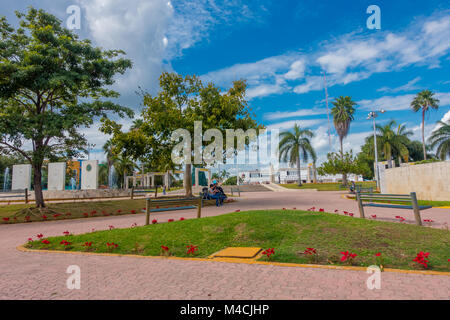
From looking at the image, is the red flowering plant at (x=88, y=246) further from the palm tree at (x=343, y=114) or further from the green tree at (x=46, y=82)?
the palm tree at (x=343, y=114)

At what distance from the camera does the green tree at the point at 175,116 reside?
1642 cm

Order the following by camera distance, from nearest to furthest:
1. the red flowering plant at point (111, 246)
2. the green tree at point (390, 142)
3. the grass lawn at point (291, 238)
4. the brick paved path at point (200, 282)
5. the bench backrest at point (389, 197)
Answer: the brick paved path at point (200, 282) → the grass lawn at point (291, 238) → the red flowering plant at point (111, 246) → the bench backrest at point (389, 197) → the green tree at point (390, 142)

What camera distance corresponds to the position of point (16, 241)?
7.41m

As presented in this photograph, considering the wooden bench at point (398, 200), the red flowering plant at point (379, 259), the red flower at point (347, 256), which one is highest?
the wooden bench at point (398, 200)

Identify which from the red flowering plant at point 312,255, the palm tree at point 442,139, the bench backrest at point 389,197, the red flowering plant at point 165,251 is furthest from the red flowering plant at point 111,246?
the palm tree at point 442,139

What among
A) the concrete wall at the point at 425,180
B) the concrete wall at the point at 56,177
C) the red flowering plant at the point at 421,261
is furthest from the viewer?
the concrete wall at the point at 56,177

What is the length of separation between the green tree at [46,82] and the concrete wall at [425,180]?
56.9 feet

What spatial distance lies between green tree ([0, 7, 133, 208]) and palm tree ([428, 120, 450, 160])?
111ft

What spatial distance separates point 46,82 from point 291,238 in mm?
11791

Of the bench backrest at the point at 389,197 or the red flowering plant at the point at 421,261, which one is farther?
the bench backrest at the point at 389,197

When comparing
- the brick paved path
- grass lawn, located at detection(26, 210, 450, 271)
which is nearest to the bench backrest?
grass lawn, located at detection(26, 210, 450, 271)
